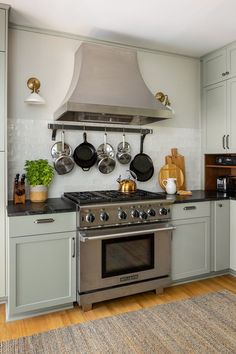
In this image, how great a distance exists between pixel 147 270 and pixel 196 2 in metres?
2.33

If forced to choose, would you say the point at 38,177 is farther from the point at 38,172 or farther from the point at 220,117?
the point at 220,117

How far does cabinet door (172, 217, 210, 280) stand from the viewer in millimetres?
2795

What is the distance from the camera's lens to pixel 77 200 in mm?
2363

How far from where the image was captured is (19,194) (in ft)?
8.45

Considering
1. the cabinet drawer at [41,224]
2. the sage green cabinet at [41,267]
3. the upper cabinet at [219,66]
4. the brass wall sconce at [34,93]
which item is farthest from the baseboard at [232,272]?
the brass wall sconce at [34,93]

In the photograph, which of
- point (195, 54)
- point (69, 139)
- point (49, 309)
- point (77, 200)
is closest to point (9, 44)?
point (69, 139)

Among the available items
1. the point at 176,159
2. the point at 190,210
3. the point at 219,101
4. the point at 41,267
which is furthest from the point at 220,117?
the point at 41,267

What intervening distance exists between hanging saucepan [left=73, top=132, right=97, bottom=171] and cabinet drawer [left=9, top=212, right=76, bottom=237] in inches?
30.8

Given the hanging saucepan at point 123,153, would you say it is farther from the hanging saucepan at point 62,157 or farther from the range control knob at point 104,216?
the range control knob at point 104,216

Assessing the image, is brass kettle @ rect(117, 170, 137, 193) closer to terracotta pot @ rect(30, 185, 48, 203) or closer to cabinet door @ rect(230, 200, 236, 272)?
terracotta pot @ rect(30, 185, 48, 203)

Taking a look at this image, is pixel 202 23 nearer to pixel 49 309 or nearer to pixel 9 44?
pixel 9 44

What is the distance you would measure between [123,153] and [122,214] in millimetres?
924

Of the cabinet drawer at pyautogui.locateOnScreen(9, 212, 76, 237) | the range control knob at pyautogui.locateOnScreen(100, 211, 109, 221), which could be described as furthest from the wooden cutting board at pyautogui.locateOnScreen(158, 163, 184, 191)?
the cabinet drawer at pyautogui.locateOnScreen(9, 212, 76, 237)

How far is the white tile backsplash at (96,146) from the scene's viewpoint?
108 inches
